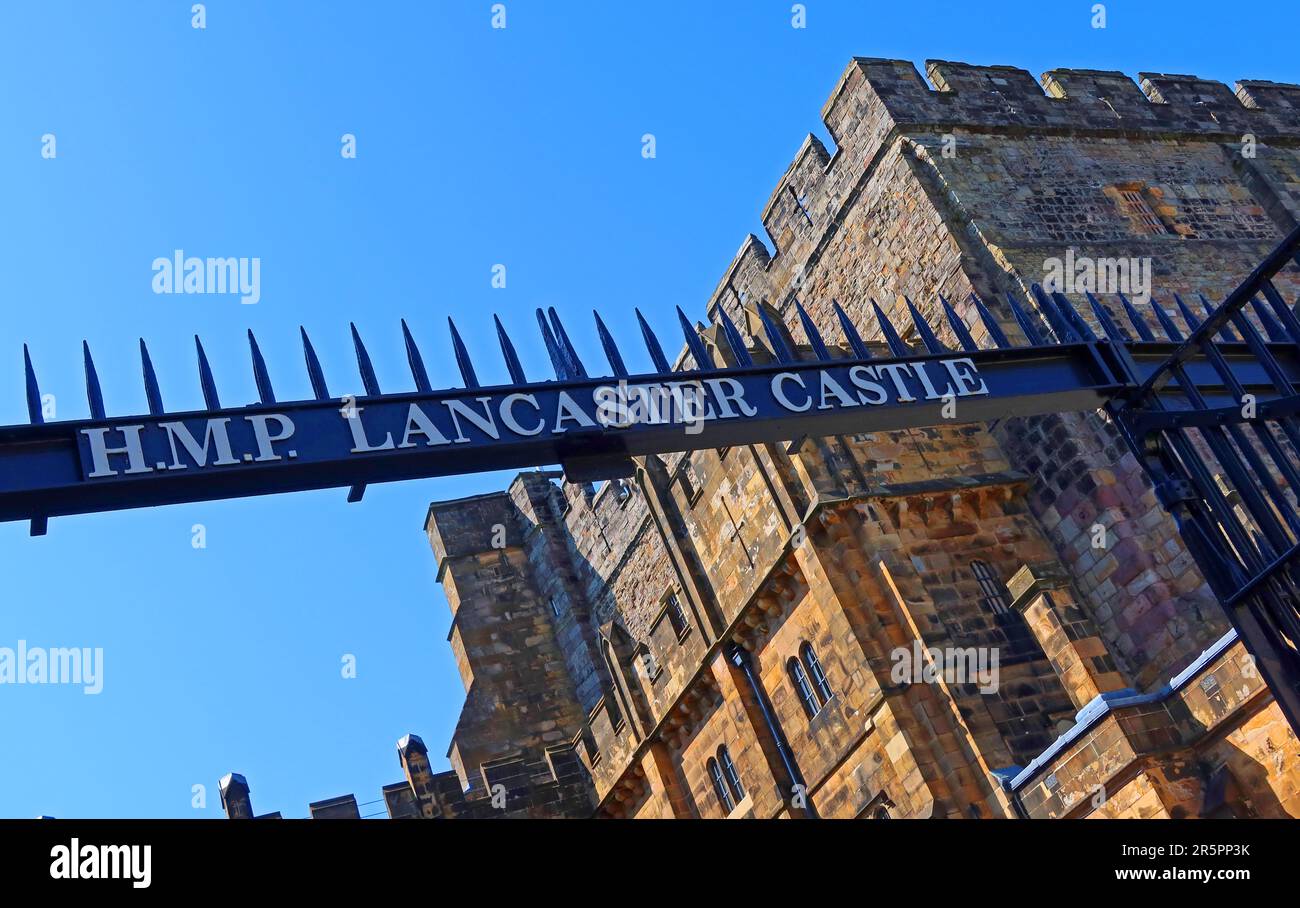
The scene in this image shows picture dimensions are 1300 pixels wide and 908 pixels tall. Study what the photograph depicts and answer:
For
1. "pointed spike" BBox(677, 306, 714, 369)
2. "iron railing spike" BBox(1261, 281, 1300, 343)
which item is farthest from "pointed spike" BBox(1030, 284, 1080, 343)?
"pointed spike" BBox(677, 306, 714, 369)

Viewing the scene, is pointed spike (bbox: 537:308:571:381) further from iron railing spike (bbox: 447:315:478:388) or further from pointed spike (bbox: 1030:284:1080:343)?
pointed spike (bbox: 1030:284:1080:343)

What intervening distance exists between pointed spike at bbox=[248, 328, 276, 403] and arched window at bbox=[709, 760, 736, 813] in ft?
49.7

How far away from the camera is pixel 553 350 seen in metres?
8.35

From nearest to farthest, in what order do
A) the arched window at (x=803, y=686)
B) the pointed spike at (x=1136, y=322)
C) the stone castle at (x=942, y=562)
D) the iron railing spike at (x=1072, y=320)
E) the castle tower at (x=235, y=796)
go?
1. the iron railing spike at (x=1072, y=320)
2. the pointed spike at (x=1136, y=322)
3. the stone castle at (x=942, y=562)
4. the arched window at (x=803, y=686)
5. the castle tower at (x=235, y=796)

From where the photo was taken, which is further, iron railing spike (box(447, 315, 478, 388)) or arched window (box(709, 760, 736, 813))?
arched window (box(709, 760, 736, 813))

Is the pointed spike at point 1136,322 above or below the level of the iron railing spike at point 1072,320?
above

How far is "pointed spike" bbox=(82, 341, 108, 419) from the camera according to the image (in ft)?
22.9

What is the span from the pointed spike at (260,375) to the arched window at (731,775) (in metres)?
14.9

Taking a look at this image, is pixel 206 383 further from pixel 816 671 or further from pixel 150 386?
pixel 816 671

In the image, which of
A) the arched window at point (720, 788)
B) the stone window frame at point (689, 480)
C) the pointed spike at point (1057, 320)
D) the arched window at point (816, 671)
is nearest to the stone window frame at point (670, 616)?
the stone window frame at point (689, 480)

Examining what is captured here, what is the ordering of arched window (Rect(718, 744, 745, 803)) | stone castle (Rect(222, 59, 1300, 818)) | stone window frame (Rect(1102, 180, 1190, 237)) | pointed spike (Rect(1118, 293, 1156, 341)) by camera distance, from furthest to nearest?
stone window frame (Rect(1102, 180, 1190, 237)) → arched window (Rect(718, 744, 745, 803)) → stone castle (Rect(222, 59, 1300, 818)) → pointed spike (Rect(1118, 293, 1156, 341))

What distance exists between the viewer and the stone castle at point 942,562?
16.5 m

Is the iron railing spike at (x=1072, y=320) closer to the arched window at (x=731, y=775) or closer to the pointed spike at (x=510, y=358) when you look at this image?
the pointed spike at (x=510, y=358)

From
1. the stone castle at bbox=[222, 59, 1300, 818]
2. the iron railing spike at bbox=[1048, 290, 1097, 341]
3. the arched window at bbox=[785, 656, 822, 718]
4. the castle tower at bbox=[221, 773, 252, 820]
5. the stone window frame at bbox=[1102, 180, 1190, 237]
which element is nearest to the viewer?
the iron railing spike at bbox=[1048, 290, 1097, 341]
